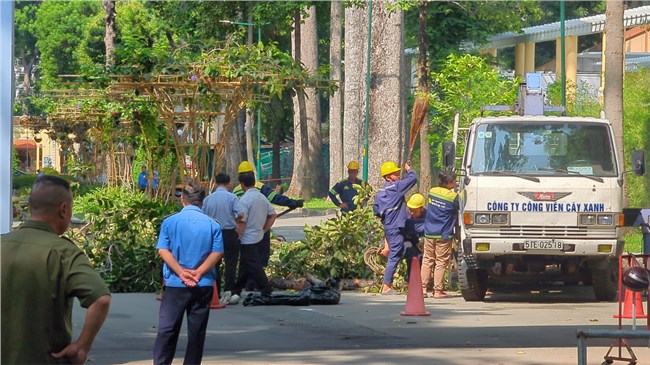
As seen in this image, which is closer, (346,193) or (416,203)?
(416,203)

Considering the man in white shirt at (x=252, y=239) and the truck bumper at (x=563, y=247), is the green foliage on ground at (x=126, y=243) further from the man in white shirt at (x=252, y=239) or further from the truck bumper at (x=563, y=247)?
the truck bumper at (x=563, y=247)

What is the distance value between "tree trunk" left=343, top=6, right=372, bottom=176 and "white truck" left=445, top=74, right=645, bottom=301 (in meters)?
11.3

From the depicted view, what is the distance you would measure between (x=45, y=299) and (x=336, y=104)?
38685mm

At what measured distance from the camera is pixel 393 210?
1638 centimetres

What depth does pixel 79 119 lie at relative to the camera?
1727 inches

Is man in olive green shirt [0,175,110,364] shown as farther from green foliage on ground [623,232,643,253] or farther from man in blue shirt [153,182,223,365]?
green foliage on ground [623,232,643,253]

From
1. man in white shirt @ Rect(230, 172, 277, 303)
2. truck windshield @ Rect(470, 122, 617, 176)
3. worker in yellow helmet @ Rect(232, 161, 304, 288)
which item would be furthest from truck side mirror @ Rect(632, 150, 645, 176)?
man in white shirt @ Rect(230, 172, 277, 303)

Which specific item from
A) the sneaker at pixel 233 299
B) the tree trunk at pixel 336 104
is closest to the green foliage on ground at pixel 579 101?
the tree trunk at pixel 336 104

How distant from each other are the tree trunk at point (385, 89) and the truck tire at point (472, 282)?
523 centimetres

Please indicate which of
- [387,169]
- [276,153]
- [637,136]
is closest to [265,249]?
[387,169]

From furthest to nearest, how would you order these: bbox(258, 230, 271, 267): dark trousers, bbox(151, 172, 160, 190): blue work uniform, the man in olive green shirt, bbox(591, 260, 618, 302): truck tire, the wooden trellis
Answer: bbox(151, 172, 160, 190): blue work uniform → the wooden trellis → bbox(258, 230, 271, 267): dark trousers → bbox(591, 260, 618, 302): truck tire → the man in olive green shirt

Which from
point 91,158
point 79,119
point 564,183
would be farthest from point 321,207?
point 564,183

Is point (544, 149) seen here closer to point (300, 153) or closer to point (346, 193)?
point (346, 193)

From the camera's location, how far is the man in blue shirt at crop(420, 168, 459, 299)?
16.1 metres
